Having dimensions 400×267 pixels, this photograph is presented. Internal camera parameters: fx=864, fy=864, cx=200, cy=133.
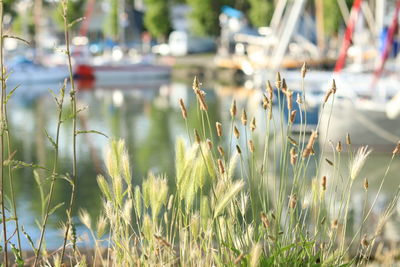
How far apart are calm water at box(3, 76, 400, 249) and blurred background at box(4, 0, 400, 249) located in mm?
30

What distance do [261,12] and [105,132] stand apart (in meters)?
32.9

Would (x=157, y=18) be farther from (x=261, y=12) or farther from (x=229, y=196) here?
(x=229, y=196)

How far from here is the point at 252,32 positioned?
1973 inches

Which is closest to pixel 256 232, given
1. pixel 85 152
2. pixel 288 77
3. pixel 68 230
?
pixel 68 230

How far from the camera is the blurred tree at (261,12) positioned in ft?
159

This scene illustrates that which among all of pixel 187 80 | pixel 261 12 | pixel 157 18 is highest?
pixel 261 12

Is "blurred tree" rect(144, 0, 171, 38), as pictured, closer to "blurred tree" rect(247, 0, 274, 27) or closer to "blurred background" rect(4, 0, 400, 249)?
"blurred background" rect(4, 0, 400, 249)

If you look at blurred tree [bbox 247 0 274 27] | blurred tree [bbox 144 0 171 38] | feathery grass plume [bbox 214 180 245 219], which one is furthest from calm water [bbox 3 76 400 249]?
blurred tree [bbox 144 0 171 38]

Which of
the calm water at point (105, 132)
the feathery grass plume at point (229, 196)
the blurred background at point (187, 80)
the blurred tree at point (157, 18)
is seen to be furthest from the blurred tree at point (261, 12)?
the feathery grass plume at point (229, 196)

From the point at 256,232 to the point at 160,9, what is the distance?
5416cm

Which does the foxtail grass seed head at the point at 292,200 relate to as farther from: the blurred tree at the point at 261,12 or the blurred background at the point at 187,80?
the blurred tree at the point at 261,12

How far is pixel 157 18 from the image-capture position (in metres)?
56.4

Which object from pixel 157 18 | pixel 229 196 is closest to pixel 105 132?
pixel 229 196

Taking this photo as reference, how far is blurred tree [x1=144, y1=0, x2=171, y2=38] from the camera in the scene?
56406mm
